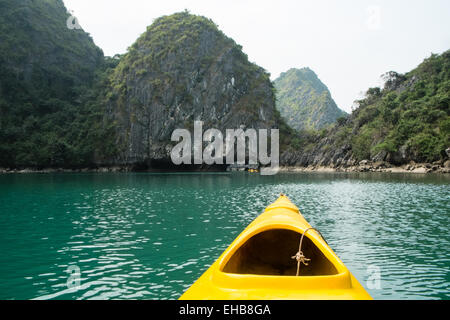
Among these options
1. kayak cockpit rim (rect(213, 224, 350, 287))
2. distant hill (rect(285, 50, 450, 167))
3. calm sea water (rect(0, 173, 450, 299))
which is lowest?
calm sea water (rect(0, 173, 450, 299))

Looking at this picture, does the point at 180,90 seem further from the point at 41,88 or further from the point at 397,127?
the point at 397,127

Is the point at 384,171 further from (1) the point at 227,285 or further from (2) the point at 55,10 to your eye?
(2) the point at 55,10

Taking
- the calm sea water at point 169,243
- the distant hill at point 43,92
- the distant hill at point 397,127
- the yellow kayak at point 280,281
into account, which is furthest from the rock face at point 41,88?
the yellow kayak at point 280,281

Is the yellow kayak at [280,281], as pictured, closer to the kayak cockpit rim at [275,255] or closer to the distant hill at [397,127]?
the kayak cockpit rim at [275,255]

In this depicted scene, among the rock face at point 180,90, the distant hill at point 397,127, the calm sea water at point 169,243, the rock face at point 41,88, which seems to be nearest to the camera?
the calm sea water at point 169,243

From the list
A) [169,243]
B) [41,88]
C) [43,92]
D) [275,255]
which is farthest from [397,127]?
[41,88]

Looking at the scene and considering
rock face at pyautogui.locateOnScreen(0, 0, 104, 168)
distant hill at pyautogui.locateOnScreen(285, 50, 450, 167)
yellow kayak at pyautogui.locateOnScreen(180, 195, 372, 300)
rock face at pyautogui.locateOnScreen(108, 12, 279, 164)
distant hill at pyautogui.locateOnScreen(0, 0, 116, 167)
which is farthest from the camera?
rock face at pyautogui.locateOnScreen(108, 12, 279, 164)

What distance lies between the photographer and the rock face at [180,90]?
9068cm

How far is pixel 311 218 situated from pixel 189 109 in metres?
78.9

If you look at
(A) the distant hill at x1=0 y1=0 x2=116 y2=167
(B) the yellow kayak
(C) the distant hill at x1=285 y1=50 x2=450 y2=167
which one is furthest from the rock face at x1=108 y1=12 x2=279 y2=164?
(B) the yellow kayak

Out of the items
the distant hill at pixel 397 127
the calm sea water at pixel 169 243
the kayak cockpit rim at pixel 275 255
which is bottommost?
the calm sea water at pixel 169 243

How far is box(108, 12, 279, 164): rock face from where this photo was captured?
9068cm

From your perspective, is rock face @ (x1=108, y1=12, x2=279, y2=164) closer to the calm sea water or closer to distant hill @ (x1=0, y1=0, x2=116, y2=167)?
distant hill @ (x1=0, y1=0, x2=116, y2=167)
